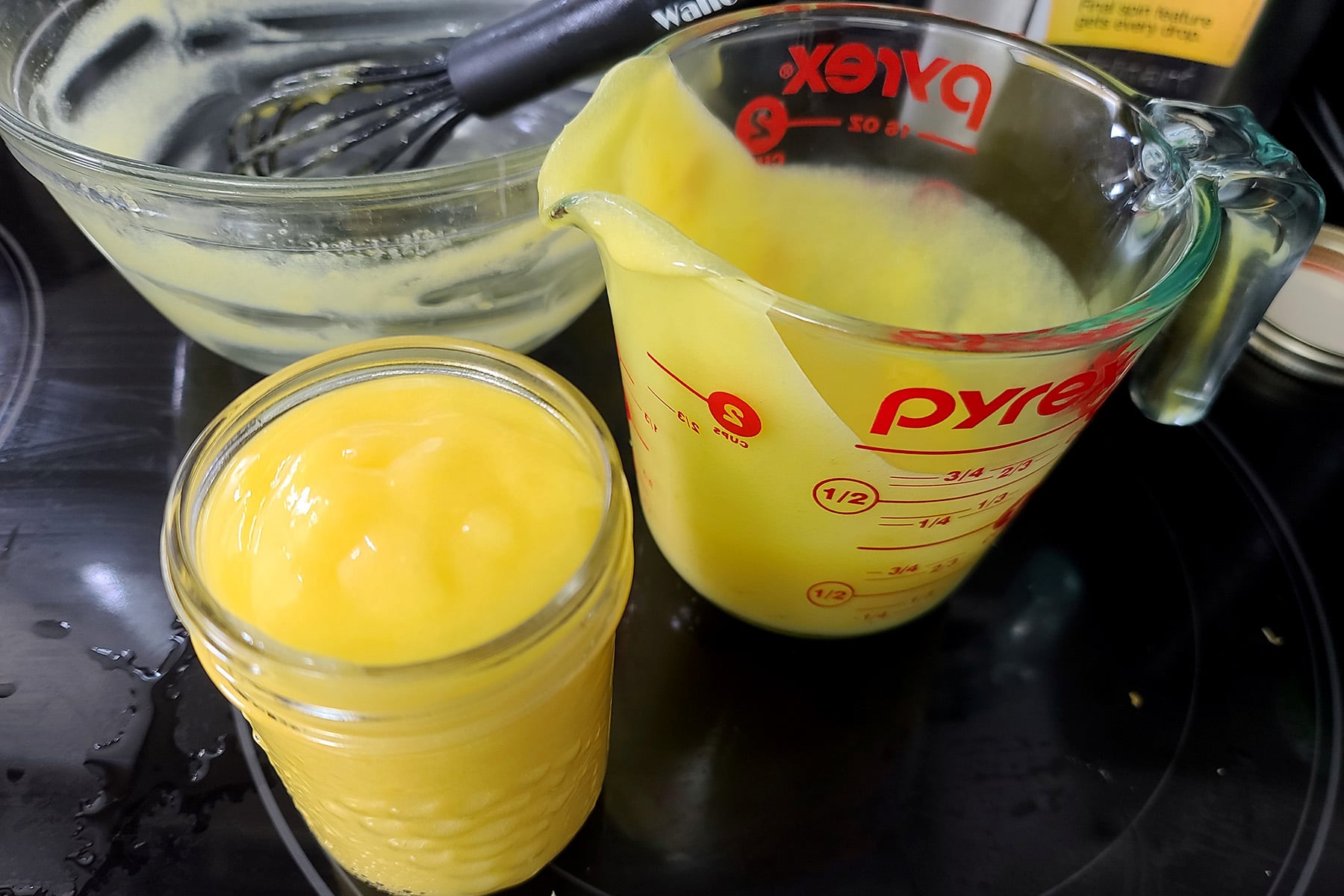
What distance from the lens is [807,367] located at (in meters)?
0.35

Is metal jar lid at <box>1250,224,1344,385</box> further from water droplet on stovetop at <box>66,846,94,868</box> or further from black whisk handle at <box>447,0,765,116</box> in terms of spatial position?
water droplet on stovetop at <box>66,846,94,868</box>

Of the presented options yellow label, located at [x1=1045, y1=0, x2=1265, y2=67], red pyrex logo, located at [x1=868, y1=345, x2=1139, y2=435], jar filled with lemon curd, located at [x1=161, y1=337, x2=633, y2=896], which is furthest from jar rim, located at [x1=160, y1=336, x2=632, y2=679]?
yellow label, located at [x1=1045, y1=0, x2=1265, y2=67]

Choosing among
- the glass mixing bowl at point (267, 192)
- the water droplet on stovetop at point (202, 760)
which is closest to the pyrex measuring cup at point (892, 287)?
the glass mixing bowl at point (267, 192)

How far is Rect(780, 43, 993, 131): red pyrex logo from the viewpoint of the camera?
476 mm

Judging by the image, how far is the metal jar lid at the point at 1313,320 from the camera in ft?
2.05

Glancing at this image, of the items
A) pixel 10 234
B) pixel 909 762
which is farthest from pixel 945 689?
pixel 10 234

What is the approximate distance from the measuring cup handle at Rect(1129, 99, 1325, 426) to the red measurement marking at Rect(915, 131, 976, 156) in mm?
101

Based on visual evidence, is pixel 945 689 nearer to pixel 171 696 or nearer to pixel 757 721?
pixel 757 721

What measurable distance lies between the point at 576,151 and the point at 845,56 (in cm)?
19

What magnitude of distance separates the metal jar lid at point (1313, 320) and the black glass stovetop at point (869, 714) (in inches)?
2.5

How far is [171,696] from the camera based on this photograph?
1.56 ft

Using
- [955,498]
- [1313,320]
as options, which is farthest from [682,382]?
[1313,320]

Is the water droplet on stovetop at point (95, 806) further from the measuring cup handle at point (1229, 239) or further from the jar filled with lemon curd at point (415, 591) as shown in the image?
the measuring cup handle at point (1229, 239)

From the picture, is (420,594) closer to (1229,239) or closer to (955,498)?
(955,498)
